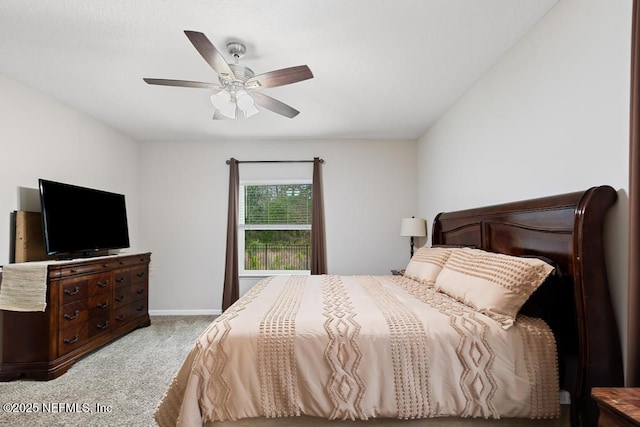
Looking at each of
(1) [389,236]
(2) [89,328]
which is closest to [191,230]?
(2) [89,328]

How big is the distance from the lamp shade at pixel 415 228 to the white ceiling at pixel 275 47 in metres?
1.35

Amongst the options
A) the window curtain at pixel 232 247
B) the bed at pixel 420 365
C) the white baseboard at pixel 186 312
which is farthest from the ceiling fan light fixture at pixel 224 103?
the white baseboard at pixel 186 312

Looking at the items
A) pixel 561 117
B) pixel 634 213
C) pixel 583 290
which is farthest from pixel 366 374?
pixel 561 117

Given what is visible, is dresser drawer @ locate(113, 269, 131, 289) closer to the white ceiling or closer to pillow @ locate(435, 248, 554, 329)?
the white ceiling

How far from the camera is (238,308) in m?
1.95

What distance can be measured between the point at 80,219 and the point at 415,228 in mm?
3694

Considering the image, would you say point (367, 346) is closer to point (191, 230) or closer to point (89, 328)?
point (89, 328)

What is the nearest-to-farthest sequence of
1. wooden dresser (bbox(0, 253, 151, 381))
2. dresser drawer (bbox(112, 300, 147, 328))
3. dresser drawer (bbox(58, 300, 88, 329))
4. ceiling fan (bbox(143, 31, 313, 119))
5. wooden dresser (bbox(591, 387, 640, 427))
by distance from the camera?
wooden dresser (bbox(591, 387, 640, 427)), ceiling fan (bbox(143, 31, 313, 119)), wooden dresser (bbox(0, 253, 151, 381)), dresser drawer (bbox(58, 300, 88, 329)), dresser drawer (bbox(112, 300, 147, 328))

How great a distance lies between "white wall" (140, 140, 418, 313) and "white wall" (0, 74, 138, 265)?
0.66m

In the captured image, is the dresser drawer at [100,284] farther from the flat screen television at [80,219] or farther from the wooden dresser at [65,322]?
the flat screen television at [80,219]

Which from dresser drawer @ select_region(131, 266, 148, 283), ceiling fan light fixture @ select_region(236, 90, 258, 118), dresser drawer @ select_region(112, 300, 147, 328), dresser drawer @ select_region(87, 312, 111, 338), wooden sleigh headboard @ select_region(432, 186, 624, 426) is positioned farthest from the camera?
dresser drawer @ select_region(131, 266, 148, 283)

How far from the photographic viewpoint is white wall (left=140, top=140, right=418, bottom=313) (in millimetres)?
4660

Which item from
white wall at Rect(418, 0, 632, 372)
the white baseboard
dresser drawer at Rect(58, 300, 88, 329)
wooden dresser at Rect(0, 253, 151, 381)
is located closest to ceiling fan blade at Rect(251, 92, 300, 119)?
white wall at Rect(418, 0, 632, 372)

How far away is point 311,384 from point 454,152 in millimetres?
2710
